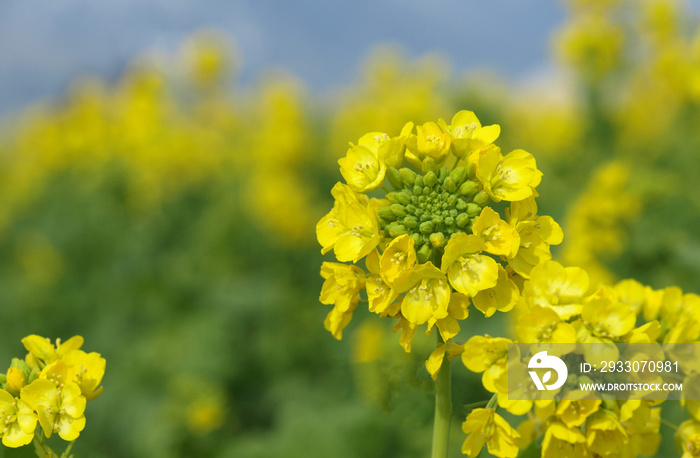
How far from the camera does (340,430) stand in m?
4.01

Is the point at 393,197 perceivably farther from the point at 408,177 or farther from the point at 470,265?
the point at 470,265

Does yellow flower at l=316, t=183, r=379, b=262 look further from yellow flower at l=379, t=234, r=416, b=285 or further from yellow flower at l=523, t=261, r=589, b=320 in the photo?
yellow flower at l=523, t=261, r=589, b=320

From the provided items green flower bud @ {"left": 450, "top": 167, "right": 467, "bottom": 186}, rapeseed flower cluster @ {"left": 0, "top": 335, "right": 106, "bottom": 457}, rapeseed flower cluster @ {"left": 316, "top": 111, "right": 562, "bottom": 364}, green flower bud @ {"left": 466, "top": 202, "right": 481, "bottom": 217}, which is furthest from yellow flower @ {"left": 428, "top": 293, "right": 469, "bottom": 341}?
rapeseed flower cluster @ {"left": 0, "top": 335, "right": 106, "bottom": 457}

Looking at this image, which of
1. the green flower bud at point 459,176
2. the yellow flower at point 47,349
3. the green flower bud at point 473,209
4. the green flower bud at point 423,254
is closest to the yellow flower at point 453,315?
the green flower bud at point 423,254

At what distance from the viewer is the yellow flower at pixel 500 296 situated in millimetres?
1631

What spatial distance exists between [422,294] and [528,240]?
342mm

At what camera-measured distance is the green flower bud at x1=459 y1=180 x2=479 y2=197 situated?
175cm

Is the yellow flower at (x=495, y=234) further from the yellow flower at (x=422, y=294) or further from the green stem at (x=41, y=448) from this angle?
the green stem at (x=41, y=448)

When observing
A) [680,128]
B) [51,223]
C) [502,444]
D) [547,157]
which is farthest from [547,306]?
[51,223]

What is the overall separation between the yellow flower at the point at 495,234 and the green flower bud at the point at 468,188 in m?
0.14

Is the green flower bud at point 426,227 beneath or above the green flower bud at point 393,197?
beneath

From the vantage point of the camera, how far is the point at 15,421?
1704 mm

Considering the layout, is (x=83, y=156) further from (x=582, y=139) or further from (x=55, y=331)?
(x=582, y=139)

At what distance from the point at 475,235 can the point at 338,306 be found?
43 cm
